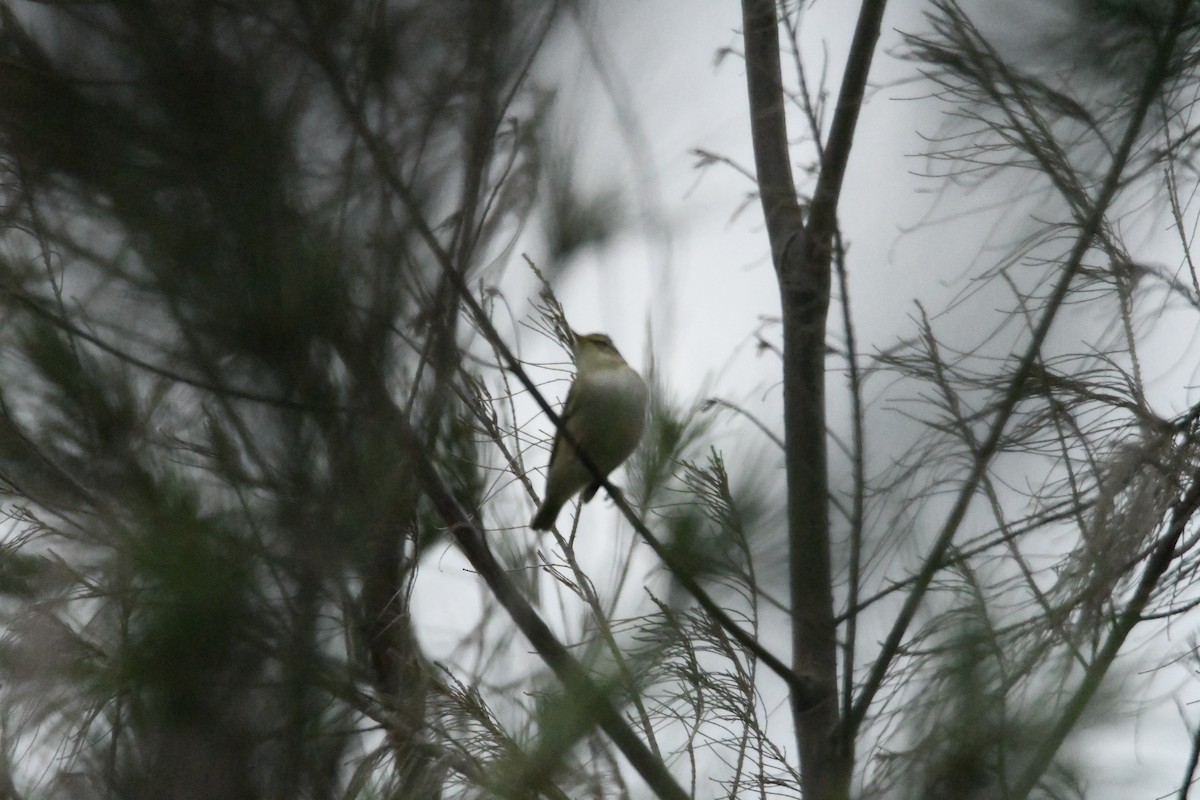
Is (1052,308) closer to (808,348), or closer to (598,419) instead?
(808,348)

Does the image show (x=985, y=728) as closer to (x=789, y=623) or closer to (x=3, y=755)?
(x=789, y=623)

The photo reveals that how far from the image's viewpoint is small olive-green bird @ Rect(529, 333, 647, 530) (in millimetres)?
3715

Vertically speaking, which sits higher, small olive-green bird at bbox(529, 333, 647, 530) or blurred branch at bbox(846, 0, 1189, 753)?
small olive-green bird at bbox(529, 333, 647, 530)

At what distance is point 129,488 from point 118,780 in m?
0.30

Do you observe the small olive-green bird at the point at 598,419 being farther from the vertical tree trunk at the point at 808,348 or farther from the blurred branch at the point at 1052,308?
the blurred branch at the point at 1052,308

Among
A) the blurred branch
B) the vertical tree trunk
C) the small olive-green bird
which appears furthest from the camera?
the small olive-green bird

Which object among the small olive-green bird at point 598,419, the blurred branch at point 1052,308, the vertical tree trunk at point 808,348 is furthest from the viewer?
the small olive-green bird at point 598,419

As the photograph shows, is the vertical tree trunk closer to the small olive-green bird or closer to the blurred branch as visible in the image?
the blurred branch

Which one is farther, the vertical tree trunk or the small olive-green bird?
the small olive-green bird

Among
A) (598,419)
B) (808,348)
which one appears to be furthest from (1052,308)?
(598,419)

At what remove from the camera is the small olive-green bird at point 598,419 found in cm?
371

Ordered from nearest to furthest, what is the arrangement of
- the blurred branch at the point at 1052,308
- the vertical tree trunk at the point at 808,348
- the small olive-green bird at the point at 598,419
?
the blurred branch at the point at 1052,308, the vertical tree trunk at the point at 808,348, the small olive-green bird at the point at 598,419

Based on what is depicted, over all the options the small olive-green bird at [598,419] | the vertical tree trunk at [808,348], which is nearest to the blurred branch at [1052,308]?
the vertical tree trunk at [808,348]

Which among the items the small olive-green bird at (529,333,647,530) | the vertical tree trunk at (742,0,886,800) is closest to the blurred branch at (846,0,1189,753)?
the vertical tree trunk at (742,0,886,800)
